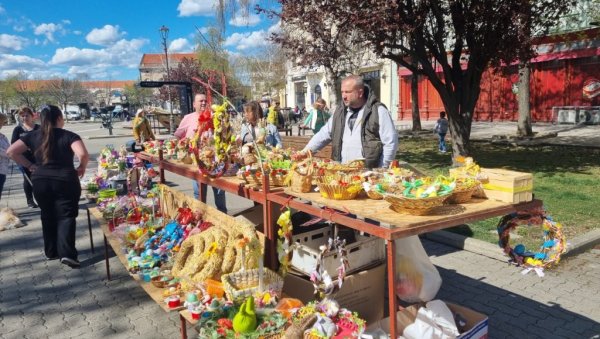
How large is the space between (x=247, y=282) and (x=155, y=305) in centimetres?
162

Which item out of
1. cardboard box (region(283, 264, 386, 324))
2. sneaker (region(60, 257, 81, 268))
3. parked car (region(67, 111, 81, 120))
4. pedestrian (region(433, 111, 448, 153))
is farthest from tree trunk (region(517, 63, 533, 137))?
parked car (region(67, 111, 81, 120))

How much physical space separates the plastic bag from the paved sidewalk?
0.82 meters

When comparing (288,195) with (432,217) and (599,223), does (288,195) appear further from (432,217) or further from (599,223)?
(599,223)

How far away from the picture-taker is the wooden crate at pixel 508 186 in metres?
2.55

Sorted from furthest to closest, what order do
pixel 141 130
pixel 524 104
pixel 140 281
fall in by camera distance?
1. pixel 524 104
2. pixel 141 130
3. pixel 140 281

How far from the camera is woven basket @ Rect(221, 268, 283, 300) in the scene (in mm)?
2918

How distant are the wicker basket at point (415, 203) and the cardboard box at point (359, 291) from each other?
96 cm

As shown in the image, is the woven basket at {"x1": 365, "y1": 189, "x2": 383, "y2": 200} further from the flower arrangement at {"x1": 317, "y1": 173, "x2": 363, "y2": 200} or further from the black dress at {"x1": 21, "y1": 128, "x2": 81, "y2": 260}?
the black dress at {"x1": 21, "y1": 128, "x2": 81, "y2": 260}

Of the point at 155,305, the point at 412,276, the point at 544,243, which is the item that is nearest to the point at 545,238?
the point at 544,243

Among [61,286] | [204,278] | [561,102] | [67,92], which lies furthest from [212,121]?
[67,92]

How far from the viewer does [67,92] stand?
2921 inches

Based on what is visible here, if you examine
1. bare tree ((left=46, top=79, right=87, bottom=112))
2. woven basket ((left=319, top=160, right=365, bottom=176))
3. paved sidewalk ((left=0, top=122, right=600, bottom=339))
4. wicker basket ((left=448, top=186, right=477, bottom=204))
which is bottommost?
paved sidewalk ((left=0, top=122, right=600, bottom=339))

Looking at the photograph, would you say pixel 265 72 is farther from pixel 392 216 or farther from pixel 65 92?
pixel 65 92

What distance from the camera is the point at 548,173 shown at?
346 inches
